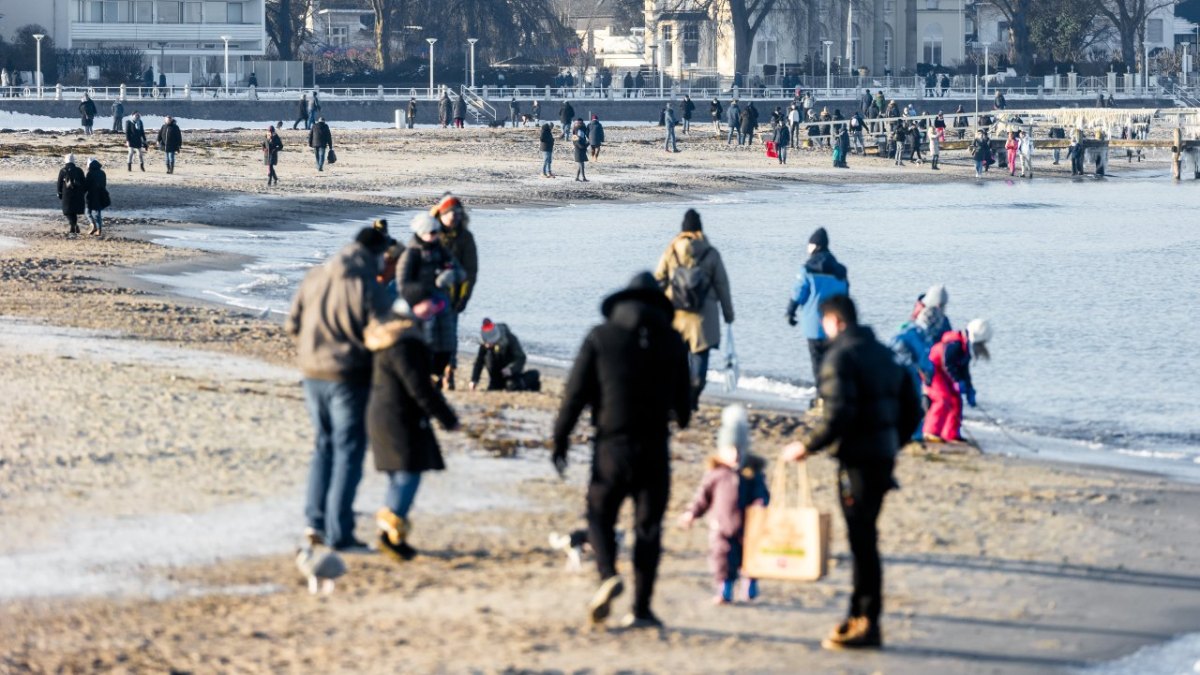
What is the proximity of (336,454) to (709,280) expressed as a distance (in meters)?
4.78

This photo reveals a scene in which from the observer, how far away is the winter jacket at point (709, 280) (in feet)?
44.1

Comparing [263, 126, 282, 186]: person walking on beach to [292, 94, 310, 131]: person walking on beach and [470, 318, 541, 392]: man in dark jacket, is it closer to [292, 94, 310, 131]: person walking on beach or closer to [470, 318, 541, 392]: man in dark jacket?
[292, 94, 310, 131]: person walking on beach

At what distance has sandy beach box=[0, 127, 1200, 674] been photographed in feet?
26.8

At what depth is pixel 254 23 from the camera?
3346 inches

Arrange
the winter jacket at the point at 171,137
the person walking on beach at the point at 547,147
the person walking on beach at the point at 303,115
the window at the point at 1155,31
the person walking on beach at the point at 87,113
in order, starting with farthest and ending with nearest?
A: 1. the window at the point at 1155,31
2. the person walking on beach at the point at 303,115
3. the person walking on beach at the point at 87,113
4. the person walking on beach at the point at 547,147
5. the winter jacket at the point at 171,137

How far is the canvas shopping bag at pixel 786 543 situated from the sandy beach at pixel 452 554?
279mm

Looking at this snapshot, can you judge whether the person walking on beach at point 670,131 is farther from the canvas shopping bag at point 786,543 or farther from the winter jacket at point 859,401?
the winter jacket at point 859,401

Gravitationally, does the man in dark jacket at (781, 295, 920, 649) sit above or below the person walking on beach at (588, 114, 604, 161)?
below

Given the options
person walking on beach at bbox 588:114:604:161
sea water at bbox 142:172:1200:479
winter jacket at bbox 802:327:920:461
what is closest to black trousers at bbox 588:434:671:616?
winter jacket at bbox 802:327:920:461

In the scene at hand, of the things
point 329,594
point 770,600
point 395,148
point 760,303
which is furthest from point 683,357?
point 395,148

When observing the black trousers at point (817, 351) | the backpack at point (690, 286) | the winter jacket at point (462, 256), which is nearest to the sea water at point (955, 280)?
the black trousers at point (817, 351)

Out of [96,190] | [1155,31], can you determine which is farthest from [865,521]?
[1155,31]

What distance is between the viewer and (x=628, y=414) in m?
8.09

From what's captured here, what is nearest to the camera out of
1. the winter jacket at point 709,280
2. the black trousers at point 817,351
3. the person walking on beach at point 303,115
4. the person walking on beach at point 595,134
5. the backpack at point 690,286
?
the backpack at point 690,286
